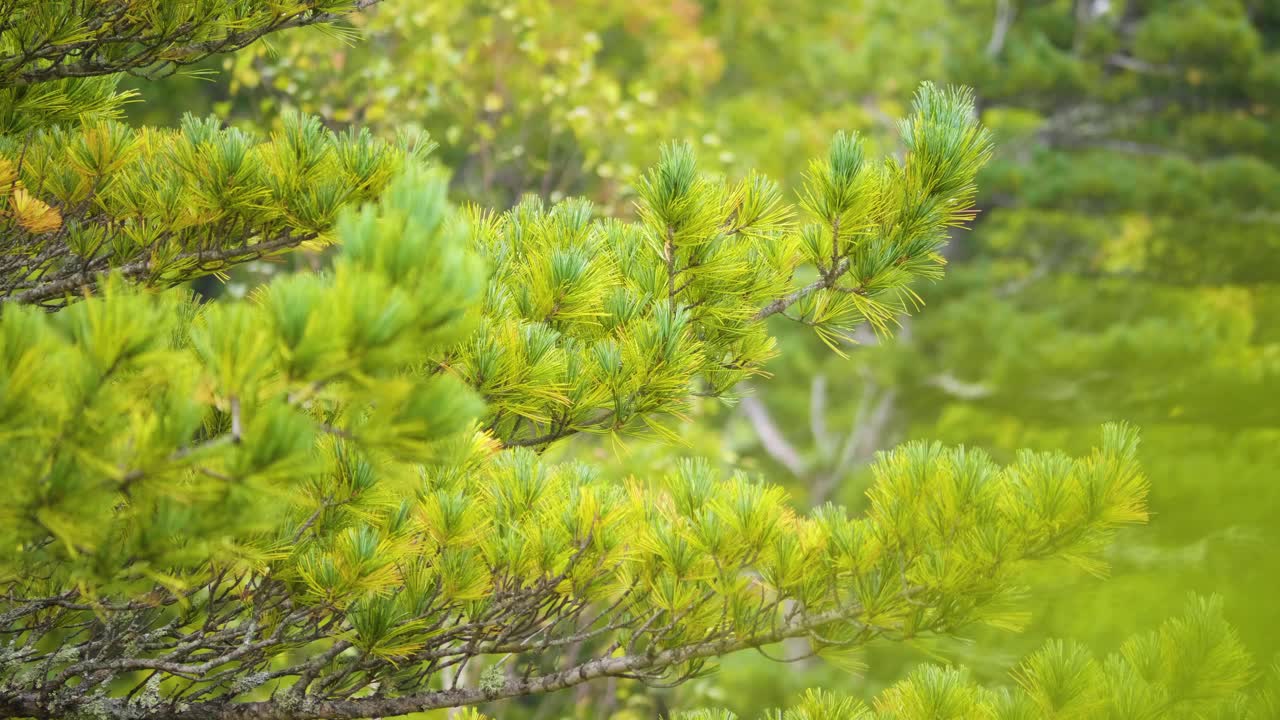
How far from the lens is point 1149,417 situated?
19.5 ft

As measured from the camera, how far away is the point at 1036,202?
6.09 meters

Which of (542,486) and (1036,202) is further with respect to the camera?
(1036,202)

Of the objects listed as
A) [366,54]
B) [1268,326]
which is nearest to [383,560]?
[366,54]

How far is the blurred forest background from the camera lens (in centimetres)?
513

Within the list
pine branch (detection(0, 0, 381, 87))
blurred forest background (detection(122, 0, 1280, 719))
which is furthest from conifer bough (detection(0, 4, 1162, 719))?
blurred forest background (detection(122, 0, 1280, 719))

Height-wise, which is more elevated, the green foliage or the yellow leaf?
the yellow leaf

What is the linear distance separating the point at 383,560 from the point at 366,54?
507 cm

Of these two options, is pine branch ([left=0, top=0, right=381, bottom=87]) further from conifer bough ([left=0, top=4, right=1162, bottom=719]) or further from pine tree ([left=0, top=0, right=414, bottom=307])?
conifer bough ([left=0, top=4, right=1162, bottom=719])

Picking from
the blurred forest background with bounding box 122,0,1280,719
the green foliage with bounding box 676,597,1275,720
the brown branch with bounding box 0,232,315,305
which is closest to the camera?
the green foliage with bounding box 676,597,1275,720

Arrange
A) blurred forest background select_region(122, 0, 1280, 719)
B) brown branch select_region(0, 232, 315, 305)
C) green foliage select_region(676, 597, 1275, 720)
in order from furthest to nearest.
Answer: blurred forest background select_region(122, 0, 1280, 719), brown branch select_region(0, 232, 315, 305), green foliage select_region(676, 597, 1275, 720)

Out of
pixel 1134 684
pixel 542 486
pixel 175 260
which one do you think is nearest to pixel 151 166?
pixel 175 260

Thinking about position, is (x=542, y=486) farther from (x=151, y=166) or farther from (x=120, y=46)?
(x=120, y=46)

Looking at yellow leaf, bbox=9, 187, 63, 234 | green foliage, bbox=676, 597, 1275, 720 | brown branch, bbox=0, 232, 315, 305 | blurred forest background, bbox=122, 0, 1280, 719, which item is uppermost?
yellow leaf, bbox=9, 187, 63, 234

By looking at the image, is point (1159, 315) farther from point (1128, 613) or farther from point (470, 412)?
point (470, 412)
